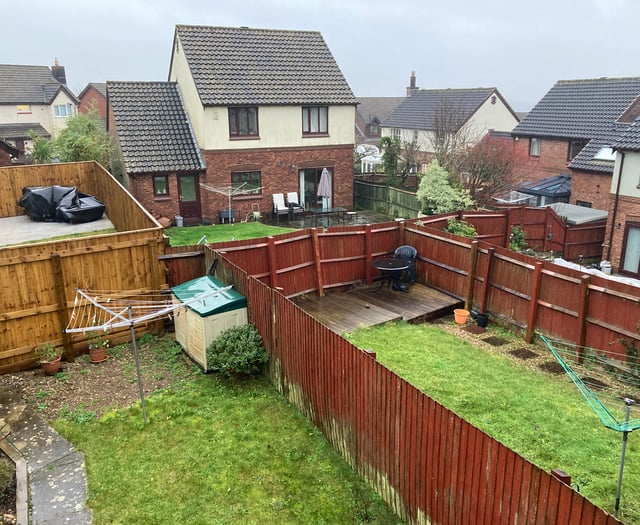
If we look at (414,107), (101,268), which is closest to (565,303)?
(101,268)

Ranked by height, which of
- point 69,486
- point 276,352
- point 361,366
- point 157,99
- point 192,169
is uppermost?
point 157,99

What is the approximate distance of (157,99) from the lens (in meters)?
26.1

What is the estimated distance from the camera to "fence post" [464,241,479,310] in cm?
1382

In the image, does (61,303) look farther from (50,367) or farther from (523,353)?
(523,353)

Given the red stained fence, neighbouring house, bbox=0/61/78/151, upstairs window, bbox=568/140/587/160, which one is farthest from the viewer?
neighbouring house, bbox=0/61/78/151

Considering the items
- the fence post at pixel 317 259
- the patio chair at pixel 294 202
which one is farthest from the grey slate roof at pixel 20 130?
the fence post at pixel 317 259

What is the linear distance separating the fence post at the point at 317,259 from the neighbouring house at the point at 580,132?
55.2 ft

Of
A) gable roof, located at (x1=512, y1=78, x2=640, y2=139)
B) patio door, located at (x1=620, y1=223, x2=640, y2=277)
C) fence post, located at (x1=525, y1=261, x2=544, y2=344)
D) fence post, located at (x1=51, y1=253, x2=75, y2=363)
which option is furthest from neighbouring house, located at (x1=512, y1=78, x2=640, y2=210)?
fence post, located at (x1=51, y1=253, x2=75, y2=363)

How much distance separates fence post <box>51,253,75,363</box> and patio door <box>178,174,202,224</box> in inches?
586

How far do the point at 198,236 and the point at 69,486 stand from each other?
15596 millimetres

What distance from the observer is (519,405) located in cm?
912

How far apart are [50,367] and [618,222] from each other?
19761 millimetres

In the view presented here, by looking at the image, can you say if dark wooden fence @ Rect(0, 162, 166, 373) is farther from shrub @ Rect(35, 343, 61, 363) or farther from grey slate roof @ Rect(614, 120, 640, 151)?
grey slate roof @ Rect(614, 120, 640, 151)

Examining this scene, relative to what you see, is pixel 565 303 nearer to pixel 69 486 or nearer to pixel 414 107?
pixel 69 486
